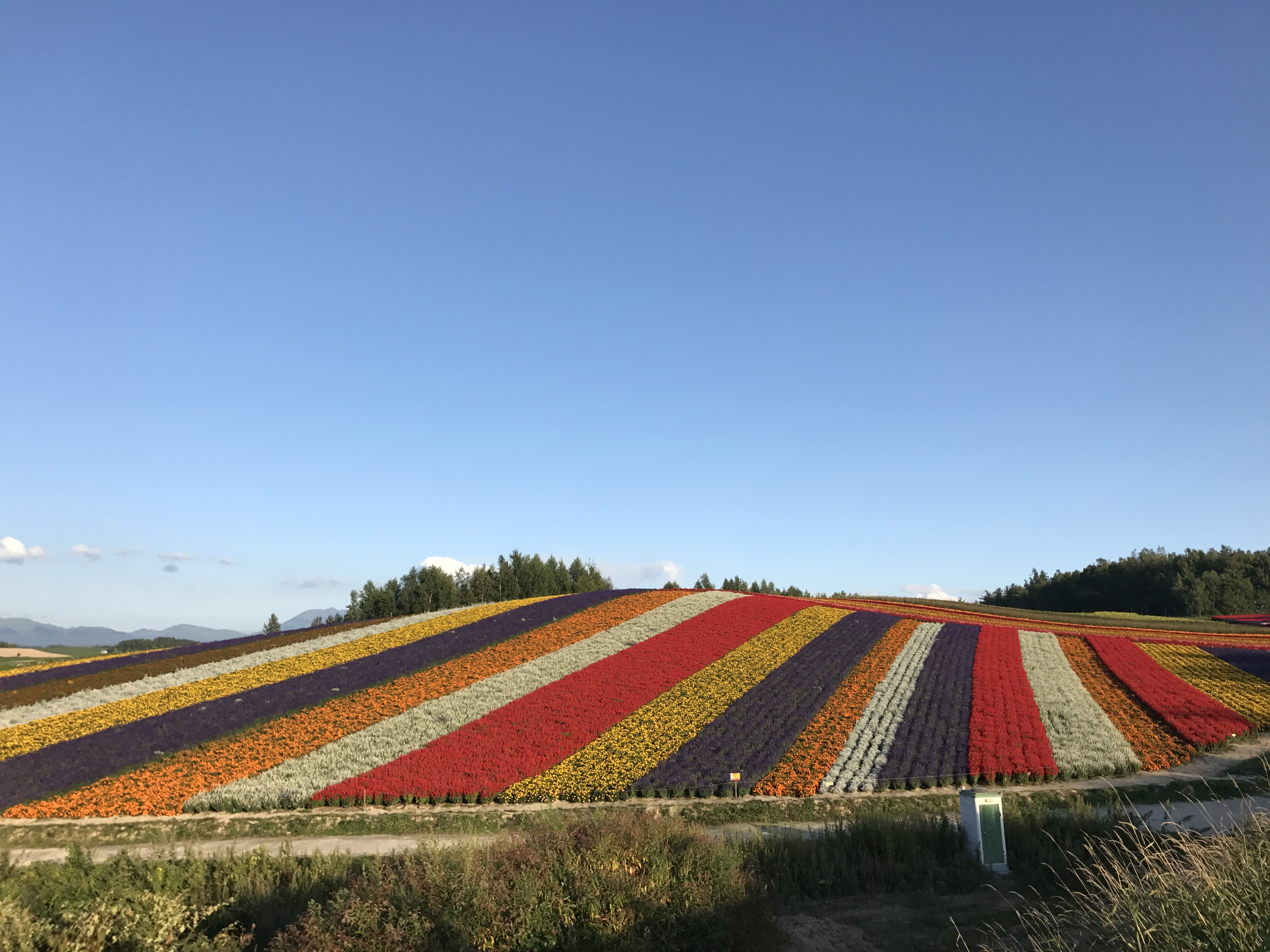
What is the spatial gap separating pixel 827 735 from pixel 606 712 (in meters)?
6.02

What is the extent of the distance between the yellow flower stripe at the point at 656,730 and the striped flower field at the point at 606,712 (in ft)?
0.26

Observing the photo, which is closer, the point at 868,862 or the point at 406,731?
the point at 868,862

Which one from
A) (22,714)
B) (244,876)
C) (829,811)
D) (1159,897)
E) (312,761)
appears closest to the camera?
(1159,897)

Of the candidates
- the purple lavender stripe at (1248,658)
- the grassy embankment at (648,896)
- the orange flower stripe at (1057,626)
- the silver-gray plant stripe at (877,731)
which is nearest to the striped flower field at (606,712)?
the silver-gray plant stripe at (877,731)

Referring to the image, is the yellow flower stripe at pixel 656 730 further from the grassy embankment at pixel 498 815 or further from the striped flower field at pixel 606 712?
the grassy embankment at pixel 498 815

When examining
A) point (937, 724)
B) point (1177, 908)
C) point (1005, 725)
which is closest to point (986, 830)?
point (1177, 908)

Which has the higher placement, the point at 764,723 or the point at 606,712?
the point at 606,712

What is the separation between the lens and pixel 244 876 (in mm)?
8469

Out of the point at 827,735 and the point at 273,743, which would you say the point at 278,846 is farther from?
the point at 827,735

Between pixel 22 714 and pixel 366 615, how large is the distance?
32.2 m

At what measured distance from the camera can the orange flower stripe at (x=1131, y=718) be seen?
59.7 ft

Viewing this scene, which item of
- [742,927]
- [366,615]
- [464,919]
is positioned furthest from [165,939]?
[366,615]

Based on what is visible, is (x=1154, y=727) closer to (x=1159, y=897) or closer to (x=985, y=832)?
(x=985, y=832)

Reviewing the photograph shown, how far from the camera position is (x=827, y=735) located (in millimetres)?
19078
